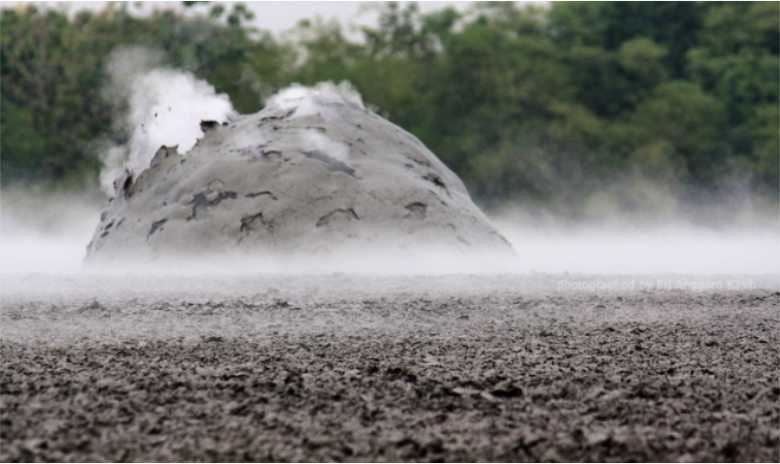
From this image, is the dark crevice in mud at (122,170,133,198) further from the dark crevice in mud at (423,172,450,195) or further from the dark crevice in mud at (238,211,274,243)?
the dark crevice in mud at (423,172,450,195)

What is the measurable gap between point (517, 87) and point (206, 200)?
29184mm

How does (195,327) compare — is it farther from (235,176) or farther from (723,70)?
(723,70)

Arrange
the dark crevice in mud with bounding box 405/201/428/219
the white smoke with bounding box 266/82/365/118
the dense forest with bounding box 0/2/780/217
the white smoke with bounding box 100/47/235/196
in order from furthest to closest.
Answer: the dense forest with bounding box 0/2/780/217, the white smoke with bounding box 100/47/235/196, the white smoke with bounding box 266/82/365/118, the dark crevice in mud with bounding box 405/201/428/219

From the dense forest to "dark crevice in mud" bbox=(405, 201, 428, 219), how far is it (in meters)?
23.5

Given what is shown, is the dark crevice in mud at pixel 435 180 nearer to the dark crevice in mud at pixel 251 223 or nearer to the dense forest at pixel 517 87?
the dark crevice in mud at pixel 251 223

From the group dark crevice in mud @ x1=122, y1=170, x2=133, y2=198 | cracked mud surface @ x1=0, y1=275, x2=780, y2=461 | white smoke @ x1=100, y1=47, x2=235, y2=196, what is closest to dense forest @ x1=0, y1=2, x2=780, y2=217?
white smoke @ x1=100, y1=47, x2=235, y2=196

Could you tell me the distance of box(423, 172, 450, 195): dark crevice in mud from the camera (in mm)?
15062

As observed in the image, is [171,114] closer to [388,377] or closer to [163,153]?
[163,153]

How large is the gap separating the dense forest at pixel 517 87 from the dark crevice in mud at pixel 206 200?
24.3 metres

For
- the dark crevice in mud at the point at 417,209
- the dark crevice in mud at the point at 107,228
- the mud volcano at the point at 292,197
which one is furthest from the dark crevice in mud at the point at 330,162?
the dark crevice in mud at the point at 107,228

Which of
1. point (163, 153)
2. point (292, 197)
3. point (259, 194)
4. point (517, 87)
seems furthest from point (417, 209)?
point (517, 87)

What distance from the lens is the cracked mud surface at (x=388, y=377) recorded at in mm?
4609

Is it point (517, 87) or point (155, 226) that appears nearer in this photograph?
point (155, 226)

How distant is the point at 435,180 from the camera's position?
49.7ft
